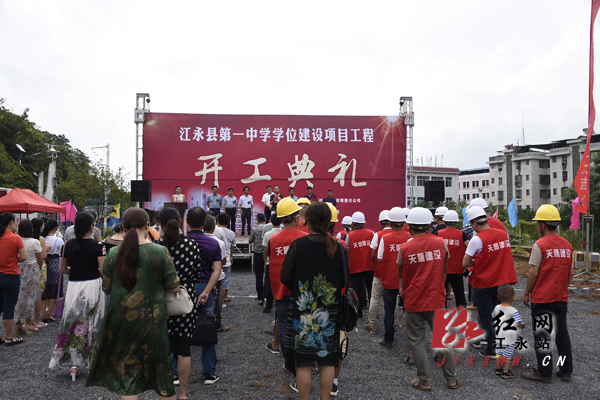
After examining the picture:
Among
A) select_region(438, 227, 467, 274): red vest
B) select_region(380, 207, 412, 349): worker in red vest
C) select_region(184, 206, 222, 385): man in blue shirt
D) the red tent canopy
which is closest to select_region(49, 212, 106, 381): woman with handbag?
select_region(184, 206, 222, 385): man in blue shirt

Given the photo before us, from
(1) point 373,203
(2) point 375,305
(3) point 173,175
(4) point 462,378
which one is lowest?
(4) point 462,378

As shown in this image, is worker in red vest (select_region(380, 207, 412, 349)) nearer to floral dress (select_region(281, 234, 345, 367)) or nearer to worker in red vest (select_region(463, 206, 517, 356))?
worker in red vest (select_region(463, 206, 517, 356))

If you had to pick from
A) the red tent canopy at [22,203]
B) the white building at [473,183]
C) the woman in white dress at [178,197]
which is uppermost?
the white building at [473,183]

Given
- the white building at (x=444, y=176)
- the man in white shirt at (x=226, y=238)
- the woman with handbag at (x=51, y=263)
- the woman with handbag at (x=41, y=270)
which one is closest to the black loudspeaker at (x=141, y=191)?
the woman with handbag at (x=51, y=263)

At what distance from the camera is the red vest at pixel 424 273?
11.6 ft

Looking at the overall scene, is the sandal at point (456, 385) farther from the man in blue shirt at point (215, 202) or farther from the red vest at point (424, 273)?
the man in blue shirt at point (215, 202)

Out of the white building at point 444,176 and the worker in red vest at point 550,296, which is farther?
the white building at point 444,176

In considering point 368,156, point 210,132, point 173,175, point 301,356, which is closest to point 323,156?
point 368,156

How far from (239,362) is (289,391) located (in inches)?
35.0

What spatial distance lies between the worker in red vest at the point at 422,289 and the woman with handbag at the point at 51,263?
15.9 ft

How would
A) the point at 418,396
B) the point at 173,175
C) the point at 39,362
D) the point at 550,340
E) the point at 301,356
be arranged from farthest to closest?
the point at 173,175 < the point at 39,362 < the point at 550,340 < the point at 418,396 < the point at 301,356

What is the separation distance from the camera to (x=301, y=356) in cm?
264

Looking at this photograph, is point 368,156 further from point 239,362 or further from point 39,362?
point 39,362

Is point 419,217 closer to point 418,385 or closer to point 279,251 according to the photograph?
point 279,251
